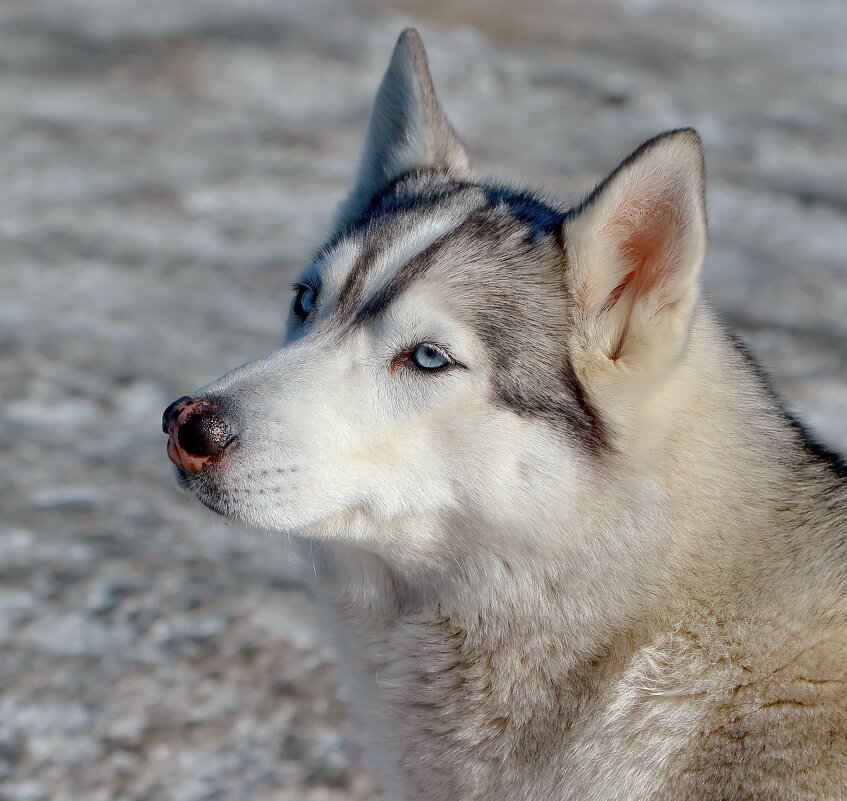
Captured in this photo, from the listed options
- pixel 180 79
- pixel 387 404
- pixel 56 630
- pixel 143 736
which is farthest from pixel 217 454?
pixel 180 79

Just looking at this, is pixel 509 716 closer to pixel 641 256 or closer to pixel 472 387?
pixel 472 387

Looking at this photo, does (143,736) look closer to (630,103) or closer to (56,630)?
(56,630)

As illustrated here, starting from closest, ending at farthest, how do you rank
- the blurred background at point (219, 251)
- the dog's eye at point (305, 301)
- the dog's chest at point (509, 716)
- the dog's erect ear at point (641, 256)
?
the dog's erect ear at point (641, 256) < the dog's chest at point (509, 716) < the dog's eye at point (305, 301) < the blurred background at point (219, 251)

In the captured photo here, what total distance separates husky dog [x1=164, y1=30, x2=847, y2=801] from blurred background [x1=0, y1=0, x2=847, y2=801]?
4.32 feet

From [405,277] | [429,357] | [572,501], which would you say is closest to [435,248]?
[405,277]

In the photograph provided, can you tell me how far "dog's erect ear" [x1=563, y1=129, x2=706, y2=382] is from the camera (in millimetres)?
2629

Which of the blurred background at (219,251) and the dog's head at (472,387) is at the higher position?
the dog's head at (472,387)

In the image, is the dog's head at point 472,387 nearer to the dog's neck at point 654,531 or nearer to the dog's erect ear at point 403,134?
the dog's neck at point 654,531

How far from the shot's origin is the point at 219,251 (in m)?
7.78

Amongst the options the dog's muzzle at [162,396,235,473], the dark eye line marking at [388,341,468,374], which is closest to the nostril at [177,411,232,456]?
the dog's muzzle at [162,396,235,473]

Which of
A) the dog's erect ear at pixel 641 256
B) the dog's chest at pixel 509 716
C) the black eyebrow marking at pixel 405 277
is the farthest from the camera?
the black eyebrow marking at pixel 405 277

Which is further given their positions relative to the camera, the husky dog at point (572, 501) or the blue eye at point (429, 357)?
the blue eye at point (429, 357)

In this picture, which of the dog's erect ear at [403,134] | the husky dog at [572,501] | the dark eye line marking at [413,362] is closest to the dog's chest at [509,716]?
the husky dog at [572,501]

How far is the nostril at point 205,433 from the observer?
270cm
